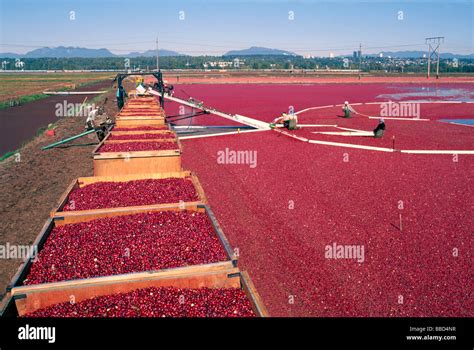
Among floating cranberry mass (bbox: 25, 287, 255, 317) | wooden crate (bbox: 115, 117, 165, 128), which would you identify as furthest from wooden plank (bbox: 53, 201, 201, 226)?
wooden crate (bbox: 115, 117, 165, 128)

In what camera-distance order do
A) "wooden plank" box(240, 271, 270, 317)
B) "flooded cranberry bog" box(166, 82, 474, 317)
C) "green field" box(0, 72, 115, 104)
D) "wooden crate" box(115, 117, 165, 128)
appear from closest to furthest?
1. "wooden plank" box(240, 271, 270, 317)
2. "flooded cranberry bog" box(166, 82, 474, 317)
3. "wooden crate" box(115, 117, 165, 128)
4. "green field" box(0, 72, 115, 104)

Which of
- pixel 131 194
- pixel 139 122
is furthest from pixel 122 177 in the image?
pixel 139 122

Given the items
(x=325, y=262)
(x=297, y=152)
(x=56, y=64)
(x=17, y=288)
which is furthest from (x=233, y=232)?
(x=56, y=64)

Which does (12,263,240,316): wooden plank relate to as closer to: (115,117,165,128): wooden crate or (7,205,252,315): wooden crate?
(7,205,252,315): wooden crate

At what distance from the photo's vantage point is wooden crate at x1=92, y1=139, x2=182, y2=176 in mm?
10500

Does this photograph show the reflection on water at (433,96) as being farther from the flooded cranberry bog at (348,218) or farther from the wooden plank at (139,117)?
the wooden plank at (139,117)

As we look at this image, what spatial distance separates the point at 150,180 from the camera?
898 centimetres

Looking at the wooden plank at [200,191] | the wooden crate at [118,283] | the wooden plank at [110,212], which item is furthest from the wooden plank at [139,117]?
the wooden crate at [118,283]

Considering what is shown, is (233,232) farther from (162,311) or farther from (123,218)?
(162,311)

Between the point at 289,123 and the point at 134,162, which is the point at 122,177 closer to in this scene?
the point at 134,162

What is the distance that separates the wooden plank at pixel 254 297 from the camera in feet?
13.7

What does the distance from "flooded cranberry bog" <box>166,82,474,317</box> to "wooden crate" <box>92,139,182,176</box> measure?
Answer: 5.12 feet

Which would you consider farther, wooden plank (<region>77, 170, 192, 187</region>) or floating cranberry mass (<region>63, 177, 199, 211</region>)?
wooden plank (<region>77, 170, 192, 187</region>)

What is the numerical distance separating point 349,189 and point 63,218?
8.08 m
